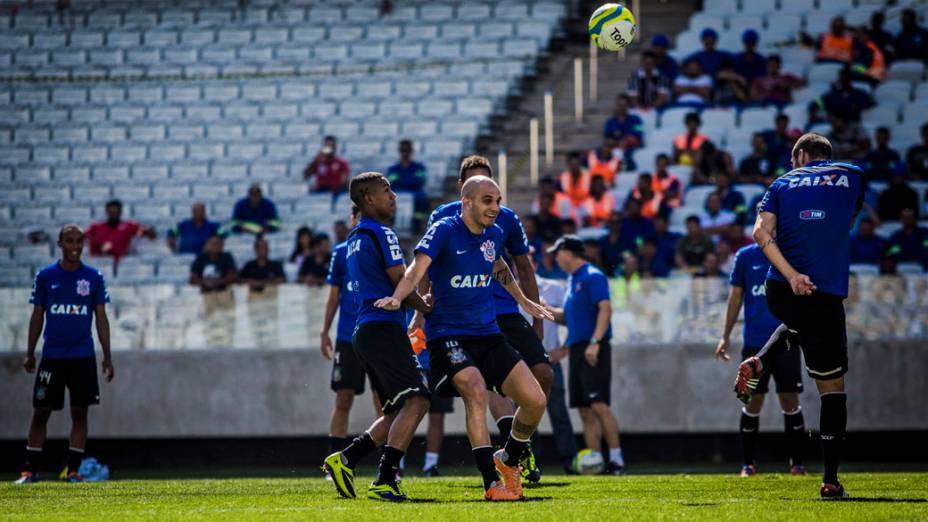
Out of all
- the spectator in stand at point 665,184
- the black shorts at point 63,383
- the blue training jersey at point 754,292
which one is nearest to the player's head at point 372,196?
the blue training jersey at point 754,292

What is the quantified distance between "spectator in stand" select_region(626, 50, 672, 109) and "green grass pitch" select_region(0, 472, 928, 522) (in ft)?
32.3

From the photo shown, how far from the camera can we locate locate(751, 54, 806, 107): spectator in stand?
21.5m

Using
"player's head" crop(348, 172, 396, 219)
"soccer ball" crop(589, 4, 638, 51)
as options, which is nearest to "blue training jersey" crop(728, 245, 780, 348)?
"soccer ball" crop(589, 4, 638, 51)

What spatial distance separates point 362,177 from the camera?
10.2 metres

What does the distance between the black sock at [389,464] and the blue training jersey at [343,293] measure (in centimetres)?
357

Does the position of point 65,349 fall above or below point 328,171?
below

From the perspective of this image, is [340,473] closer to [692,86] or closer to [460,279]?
[460,279]

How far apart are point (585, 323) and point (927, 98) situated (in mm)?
9124

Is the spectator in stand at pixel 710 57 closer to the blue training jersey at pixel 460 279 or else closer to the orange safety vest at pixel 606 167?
Result: the orange safety vest at pixel 606 167

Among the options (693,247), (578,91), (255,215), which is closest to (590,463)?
(693,247)

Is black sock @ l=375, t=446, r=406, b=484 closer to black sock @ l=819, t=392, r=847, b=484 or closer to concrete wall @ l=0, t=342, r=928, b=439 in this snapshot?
black sock @ l=819, t=392, r=847, b=484

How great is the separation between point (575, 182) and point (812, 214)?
10762mm

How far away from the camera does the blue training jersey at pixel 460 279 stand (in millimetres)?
9734

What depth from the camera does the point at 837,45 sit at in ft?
73.2
